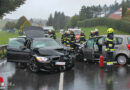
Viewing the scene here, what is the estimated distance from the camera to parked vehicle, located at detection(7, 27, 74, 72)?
29.3 ft

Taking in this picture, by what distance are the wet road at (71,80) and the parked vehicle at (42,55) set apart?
1.19ft

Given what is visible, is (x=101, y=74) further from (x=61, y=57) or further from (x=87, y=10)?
(x=87, y=10)

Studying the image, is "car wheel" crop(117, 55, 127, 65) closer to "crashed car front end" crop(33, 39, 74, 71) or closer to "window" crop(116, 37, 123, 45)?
"window" crop(116, 37, 123, 45)

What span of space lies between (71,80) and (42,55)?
6.32 ft

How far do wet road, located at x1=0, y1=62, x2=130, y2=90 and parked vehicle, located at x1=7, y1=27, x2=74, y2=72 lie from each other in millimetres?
361

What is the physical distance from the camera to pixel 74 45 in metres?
15.2

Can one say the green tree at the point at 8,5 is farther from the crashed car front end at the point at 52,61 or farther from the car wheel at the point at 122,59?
the car wheel at the point at 122,59

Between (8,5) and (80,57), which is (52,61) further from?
(8,5)

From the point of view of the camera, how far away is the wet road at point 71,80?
6934mm

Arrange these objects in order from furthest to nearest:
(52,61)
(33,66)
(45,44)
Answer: (45,44), (33,66), (52,61)

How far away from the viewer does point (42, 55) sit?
9141 millimetres

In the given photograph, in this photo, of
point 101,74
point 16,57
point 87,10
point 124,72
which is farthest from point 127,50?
point 87,10

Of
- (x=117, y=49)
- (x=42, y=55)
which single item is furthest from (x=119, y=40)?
(x=42, y=55)

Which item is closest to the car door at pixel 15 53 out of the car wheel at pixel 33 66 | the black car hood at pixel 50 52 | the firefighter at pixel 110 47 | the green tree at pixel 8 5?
the car wheel at pixel 33 66
